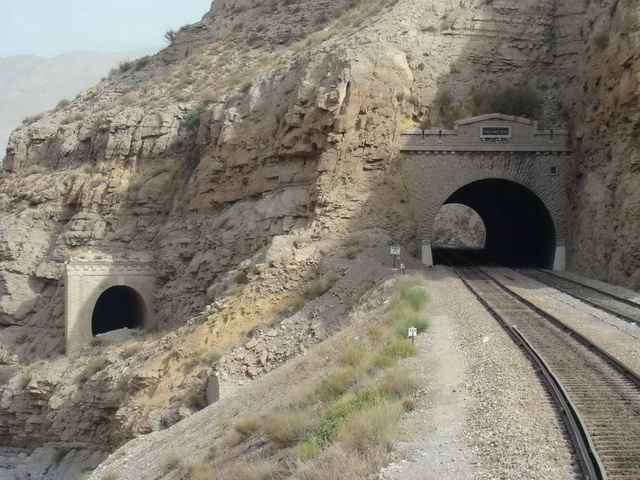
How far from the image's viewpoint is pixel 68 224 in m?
34.0

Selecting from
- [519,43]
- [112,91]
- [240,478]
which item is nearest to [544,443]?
[240,478]

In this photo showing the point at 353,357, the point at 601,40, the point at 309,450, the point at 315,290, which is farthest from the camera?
the point at 601,40

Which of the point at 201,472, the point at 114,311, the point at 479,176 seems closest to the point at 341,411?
the point at 201,472

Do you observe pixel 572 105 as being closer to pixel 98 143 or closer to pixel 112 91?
pixel 98 143

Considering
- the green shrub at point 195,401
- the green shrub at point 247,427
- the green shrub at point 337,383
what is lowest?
the green shrub at point 195,401

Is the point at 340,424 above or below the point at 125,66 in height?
below

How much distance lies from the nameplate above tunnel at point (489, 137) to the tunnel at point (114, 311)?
14713 mm

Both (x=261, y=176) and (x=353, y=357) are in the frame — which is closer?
(x=353, y=357)

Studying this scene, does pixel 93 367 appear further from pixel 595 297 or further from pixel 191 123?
pixel 595 297

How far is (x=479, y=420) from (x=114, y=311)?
2815 cm

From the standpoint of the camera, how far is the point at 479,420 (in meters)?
9.45

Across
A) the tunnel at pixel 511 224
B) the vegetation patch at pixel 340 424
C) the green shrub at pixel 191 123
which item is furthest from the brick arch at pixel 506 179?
the vegetation patch at pixel 340 424

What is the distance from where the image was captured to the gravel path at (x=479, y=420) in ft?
26.6

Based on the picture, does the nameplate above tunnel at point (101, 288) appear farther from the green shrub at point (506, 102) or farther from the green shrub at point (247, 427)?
the green shrub at point (247, 427)
